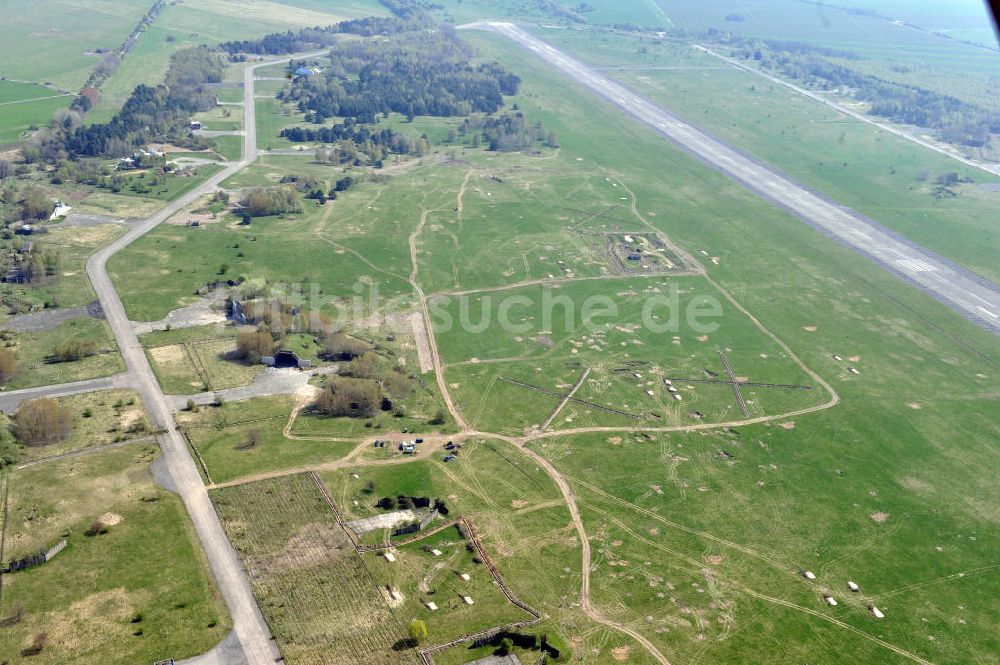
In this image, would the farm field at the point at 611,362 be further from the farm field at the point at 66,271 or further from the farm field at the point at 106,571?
the farm field at the point at 66,271

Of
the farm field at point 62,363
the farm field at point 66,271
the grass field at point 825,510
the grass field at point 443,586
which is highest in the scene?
the farm field at point 66,271

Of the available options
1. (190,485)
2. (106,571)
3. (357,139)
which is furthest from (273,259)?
(357,139)

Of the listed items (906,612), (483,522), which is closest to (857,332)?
(906,612)

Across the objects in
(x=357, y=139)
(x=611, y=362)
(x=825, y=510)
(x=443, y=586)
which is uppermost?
(x=357, y=139)

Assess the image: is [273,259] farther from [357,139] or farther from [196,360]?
[357,139]

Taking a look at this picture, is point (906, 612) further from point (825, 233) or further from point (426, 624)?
point (825, 233)

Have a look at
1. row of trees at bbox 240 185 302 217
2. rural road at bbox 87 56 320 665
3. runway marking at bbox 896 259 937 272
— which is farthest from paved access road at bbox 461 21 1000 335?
rural road at bbox 87 56 320 665

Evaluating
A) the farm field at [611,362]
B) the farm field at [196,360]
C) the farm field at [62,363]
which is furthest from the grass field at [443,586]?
the farm field at [62,363]
